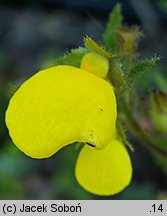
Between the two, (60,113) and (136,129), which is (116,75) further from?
(136,129)

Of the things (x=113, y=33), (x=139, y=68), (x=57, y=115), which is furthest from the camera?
(x=113, y=33)

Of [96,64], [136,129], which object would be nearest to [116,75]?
[96,64]

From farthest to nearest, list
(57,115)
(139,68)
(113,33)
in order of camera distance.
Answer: (113,33) < (139,68) < (57,115)

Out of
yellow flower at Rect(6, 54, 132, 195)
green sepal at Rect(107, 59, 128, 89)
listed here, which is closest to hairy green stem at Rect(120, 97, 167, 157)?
green sepal at Rect(107, 59, 128, 89)

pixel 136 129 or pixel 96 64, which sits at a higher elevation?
pixel 96 64

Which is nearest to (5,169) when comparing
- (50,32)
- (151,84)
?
(151,84)

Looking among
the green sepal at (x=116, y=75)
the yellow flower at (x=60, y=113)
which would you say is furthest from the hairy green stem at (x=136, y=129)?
the yellow flower at (x=60, y=113)
